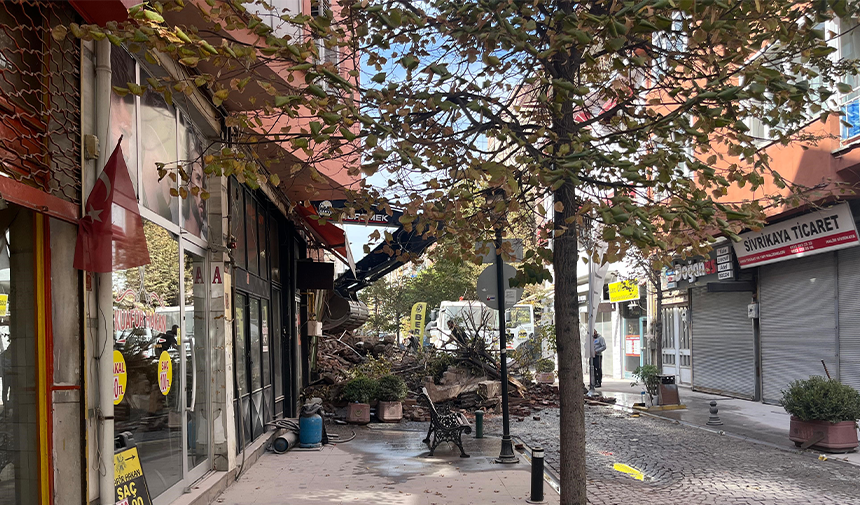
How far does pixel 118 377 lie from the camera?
5445 mm

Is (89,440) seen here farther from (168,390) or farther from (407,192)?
(407,192)

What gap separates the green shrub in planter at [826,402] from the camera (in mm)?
10641

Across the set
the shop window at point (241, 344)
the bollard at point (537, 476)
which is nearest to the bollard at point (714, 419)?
the bollard at point (537, 476)

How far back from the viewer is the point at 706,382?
73.6 ft

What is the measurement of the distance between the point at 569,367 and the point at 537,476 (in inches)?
82.1

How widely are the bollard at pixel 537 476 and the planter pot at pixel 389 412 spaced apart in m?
7.67

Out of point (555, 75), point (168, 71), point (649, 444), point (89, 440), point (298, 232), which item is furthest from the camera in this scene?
point (298, 232)

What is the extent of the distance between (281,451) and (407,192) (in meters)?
5.99

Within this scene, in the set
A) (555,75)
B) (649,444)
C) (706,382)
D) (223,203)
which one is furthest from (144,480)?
(706,382)

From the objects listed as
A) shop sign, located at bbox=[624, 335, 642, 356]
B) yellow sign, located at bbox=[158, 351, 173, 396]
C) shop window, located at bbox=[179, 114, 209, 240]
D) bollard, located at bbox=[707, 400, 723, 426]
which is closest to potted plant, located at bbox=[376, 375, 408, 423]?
bollard, located at bbox=[707, 400, 723, 426]

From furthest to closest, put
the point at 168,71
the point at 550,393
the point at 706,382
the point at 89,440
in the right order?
the point at 706,382 < the point at 550,393 < the point at 168,71 < the point at 89,440

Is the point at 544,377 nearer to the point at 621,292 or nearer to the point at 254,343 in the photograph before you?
the point at 254,343

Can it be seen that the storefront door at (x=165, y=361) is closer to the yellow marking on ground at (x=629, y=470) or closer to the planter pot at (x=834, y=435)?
the yellow marking on ground at (x=629, y=470)

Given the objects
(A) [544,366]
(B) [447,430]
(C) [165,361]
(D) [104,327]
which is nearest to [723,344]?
(A) [544,366]
